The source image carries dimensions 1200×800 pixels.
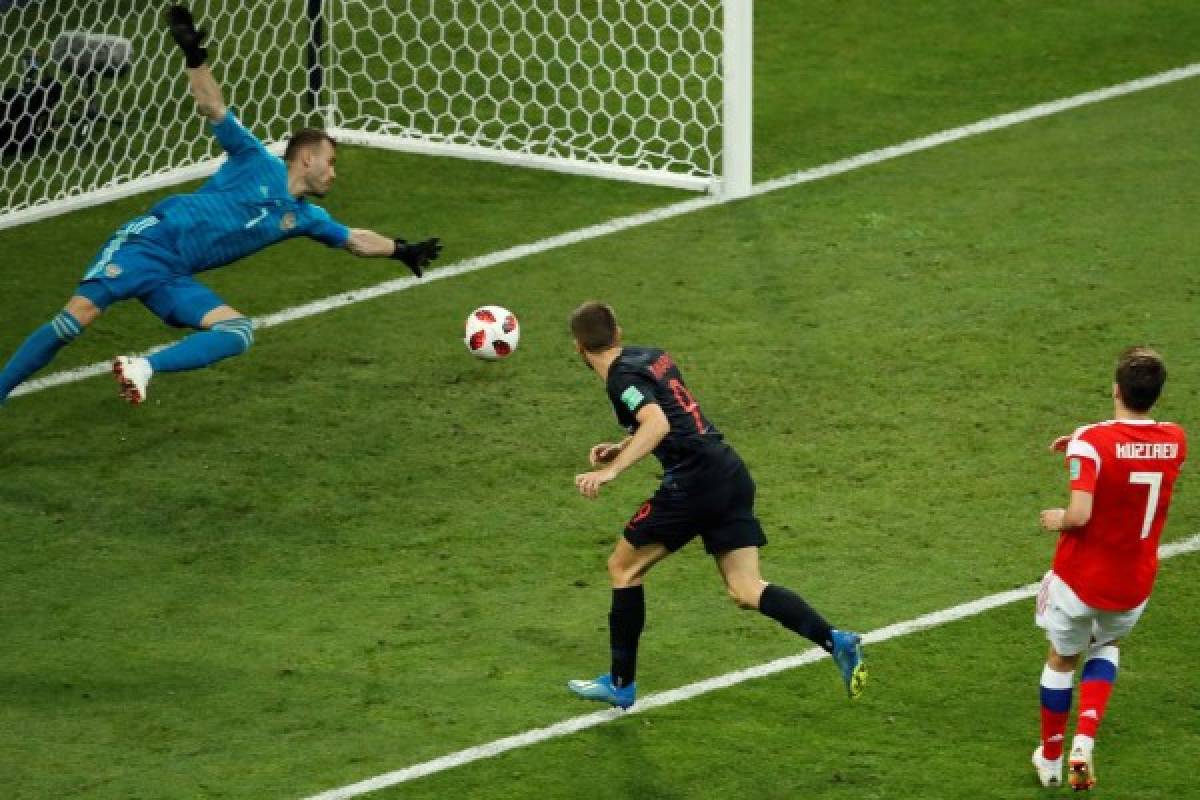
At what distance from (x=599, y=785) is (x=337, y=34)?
8423 mm

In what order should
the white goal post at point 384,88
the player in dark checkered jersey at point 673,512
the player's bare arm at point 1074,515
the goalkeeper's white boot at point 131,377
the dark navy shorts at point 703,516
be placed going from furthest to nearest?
the white goal post at point 384,88
the goalkeeper's white boot at point 131,377
the dark navy shorts at point 703,516
the player in dark checkered jersey at point 673,512
the player's bare arm at point 1074,515

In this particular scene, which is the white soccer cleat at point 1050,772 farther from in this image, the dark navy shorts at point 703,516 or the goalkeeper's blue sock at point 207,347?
the goalkeeper's blue sock at point 207,347

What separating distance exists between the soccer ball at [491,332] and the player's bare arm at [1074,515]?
321 cm

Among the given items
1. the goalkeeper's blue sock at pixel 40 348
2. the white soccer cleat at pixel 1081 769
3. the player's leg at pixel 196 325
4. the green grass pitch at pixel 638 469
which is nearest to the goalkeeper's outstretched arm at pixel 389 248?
the player's leg at pixel 196 325

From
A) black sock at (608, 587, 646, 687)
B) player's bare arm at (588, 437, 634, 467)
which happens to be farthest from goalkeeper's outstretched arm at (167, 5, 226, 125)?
black sock at (608, 587, 646, 687)

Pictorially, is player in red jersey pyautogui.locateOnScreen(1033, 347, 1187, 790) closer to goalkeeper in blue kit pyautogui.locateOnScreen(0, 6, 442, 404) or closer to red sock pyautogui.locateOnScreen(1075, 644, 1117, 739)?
red sock pyautogui.locateOnScreen(1075, 644, 1117, 739)

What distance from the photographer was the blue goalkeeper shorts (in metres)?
11.0

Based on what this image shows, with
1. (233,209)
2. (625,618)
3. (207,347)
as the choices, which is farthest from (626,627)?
(233,209)

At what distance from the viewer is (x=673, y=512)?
8.73m

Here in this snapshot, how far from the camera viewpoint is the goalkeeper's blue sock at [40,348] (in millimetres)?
11078

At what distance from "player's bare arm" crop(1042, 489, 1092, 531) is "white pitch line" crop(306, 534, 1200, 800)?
1.58 metres

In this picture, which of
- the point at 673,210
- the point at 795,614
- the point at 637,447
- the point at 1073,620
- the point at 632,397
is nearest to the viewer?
the point at 1073,620

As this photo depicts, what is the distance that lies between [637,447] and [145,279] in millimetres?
3468

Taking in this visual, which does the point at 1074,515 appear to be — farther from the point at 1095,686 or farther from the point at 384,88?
the point at 384,88
